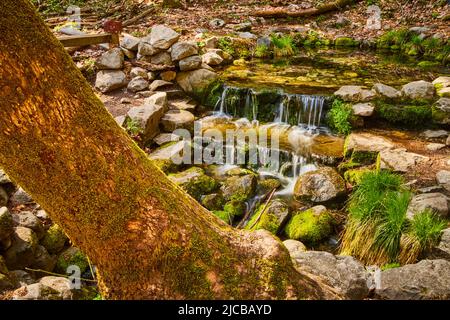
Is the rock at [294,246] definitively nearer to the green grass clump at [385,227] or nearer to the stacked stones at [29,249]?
the green grass clump at [385,227]

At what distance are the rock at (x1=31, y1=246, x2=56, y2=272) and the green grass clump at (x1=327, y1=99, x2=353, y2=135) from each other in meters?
4.94

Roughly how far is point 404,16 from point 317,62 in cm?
460

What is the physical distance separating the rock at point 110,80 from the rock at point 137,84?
154 millimetres

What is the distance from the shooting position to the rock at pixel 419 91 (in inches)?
256

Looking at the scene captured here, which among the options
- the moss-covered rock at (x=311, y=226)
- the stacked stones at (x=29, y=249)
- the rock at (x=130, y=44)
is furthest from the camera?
the rock at (x=130, y=44)

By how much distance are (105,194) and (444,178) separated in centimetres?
442

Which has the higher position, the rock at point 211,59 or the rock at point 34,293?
the rock at point 211,59

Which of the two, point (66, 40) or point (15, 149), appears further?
point (66, 40)

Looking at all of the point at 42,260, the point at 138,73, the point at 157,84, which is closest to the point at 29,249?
the point at 42,260

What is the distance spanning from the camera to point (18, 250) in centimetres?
381

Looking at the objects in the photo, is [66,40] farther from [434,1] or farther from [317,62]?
[434,1]

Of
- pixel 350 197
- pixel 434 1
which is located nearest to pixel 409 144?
pixel 350 197

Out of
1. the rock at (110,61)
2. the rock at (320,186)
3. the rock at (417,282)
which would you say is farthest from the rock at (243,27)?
the rock at (417,282)

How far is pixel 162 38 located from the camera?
25.4 ft
